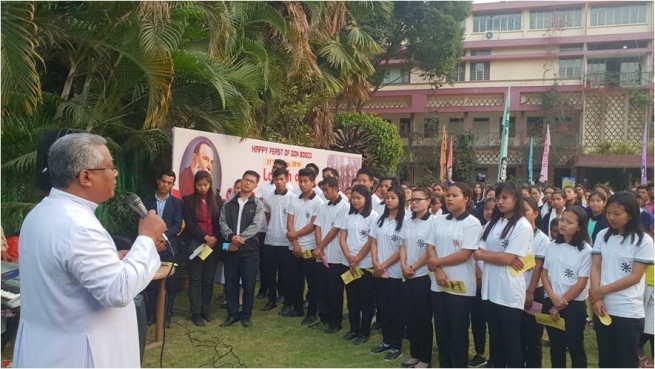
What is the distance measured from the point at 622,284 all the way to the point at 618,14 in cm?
2749

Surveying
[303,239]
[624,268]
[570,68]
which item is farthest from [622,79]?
[624,268]

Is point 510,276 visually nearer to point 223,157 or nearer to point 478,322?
point 478,322

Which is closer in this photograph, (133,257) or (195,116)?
(133,257)

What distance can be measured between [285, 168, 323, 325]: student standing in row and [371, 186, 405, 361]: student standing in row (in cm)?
117

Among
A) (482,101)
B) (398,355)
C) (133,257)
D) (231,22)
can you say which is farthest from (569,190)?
(482,101)

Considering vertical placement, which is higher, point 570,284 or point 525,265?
point 525,265

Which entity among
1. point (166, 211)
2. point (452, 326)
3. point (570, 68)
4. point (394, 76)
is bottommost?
point (452, 326)

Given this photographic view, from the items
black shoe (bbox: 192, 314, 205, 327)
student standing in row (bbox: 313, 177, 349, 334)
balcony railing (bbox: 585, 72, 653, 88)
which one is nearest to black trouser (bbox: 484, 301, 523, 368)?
student standing in row (bbox: 313, 177, 349, 334)

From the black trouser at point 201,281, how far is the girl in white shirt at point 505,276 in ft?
10.1

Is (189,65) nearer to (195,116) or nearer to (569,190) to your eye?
(195,116)

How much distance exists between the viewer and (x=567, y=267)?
13.8 ft

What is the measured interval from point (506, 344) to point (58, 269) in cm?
346

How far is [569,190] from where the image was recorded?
7.71 meters

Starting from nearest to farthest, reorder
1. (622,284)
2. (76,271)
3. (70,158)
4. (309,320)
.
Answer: (76,271) → (70,158) → (622,284) → (309,320)
